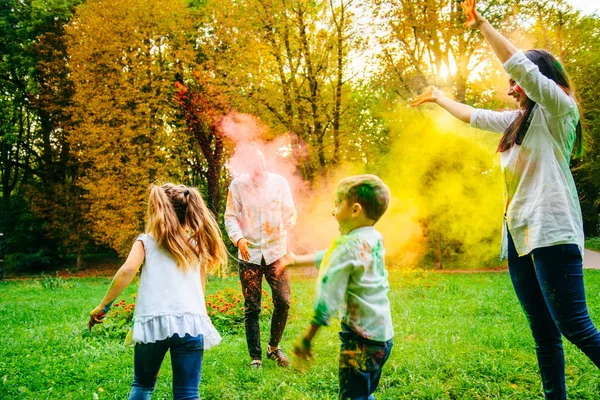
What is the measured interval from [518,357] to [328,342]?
1.96m

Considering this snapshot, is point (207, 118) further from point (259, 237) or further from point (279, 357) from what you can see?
point (279, 357)

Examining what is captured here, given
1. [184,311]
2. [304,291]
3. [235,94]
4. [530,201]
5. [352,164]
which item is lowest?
[304,291]

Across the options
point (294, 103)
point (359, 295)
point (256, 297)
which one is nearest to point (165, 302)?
point (359, 295)

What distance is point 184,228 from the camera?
3057mm

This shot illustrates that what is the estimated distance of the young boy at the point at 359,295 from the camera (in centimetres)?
203

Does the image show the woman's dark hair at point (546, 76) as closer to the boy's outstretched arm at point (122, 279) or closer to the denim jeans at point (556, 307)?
the denim jeans at point (556, 307)

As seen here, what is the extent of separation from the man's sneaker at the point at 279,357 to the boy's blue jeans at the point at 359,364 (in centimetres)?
239

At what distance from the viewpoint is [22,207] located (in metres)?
22.2

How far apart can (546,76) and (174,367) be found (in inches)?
105

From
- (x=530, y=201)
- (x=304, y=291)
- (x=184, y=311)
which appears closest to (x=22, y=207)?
(x=304, y=291)

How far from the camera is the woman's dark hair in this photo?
2.47 meters

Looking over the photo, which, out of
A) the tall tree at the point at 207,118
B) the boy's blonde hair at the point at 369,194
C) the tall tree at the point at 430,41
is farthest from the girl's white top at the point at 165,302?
the tall tree at the point at 430,41

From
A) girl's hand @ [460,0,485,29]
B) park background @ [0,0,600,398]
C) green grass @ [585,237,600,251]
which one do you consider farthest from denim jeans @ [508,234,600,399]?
green grass @ [585,237,600,251]

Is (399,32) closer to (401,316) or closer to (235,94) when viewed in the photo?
(235,94)
